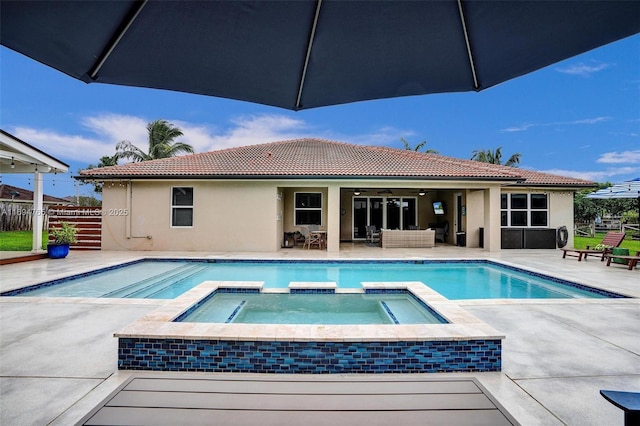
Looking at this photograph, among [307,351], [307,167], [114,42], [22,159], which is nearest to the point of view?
[114,42]

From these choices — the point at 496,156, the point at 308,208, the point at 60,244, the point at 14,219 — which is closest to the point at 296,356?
the point at 60,244

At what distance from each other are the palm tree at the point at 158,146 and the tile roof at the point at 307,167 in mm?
13724

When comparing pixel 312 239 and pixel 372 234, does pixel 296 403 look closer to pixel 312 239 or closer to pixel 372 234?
pixel 312 239

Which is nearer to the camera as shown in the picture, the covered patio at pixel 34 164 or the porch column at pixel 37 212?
the covered patio at pixel 34 164

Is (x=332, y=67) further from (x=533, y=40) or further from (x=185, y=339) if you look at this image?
(x=185, y=339)

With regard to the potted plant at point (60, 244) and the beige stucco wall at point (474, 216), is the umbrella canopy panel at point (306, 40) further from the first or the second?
the beige stucco wall at point (474, 216)

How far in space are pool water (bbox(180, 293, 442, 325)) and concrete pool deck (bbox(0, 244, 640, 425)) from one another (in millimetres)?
936

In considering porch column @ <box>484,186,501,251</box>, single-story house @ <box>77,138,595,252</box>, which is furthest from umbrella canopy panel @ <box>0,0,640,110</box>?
porch column @ <box>484,186,501,251</box>

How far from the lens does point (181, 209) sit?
44.4 feet

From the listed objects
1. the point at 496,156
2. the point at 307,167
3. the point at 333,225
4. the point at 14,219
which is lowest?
the point at 333,225

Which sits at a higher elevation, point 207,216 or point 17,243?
point 207,216

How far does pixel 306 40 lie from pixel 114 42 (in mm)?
1063

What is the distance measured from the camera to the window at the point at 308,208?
1590cm

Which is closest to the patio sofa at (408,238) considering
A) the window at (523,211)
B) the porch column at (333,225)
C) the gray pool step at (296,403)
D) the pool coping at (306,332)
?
the porch column at (333,225)
